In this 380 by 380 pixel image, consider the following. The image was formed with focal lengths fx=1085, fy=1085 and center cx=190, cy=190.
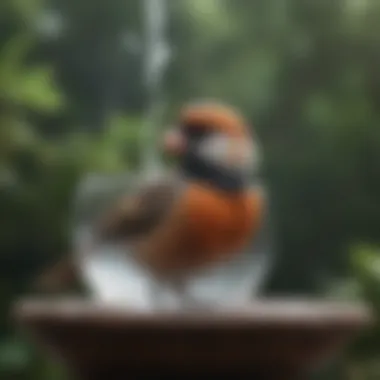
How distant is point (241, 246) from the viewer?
2.83ft

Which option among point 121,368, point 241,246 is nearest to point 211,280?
point 241,246

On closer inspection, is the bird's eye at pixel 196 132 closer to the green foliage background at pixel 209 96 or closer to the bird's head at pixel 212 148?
the bird's head at pixel 212 148

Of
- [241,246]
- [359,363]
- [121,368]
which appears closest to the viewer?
[121,368]

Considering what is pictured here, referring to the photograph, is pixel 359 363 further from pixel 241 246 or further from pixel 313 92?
pixel 241 246

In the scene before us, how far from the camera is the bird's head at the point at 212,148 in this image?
0.88m

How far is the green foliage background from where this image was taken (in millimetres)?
1255

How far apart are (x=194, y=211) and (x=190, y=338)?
14 cm

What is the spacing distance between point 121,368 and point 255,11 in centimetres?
64

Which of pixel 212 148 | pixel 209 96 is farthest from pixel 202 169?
pixel 209 96

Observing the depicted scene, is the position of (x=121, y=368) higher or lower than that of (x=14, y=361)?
lower

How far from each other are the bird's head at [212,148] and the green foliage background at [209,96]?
0.35 metres

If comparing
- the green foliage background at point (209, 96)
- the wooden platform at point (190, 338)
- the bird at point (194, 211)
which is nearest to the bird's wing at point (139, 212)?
the bird at point (194, 211)

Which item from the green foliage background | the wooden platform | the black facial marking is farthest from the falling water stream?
the wooden platform

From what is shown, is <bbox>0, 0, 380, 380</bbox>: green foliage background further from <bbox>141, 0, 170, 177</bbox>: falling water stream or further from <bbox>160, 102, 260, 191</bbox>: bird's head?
<bbox>160, 102, 260, 191</bbox>: bird's head
